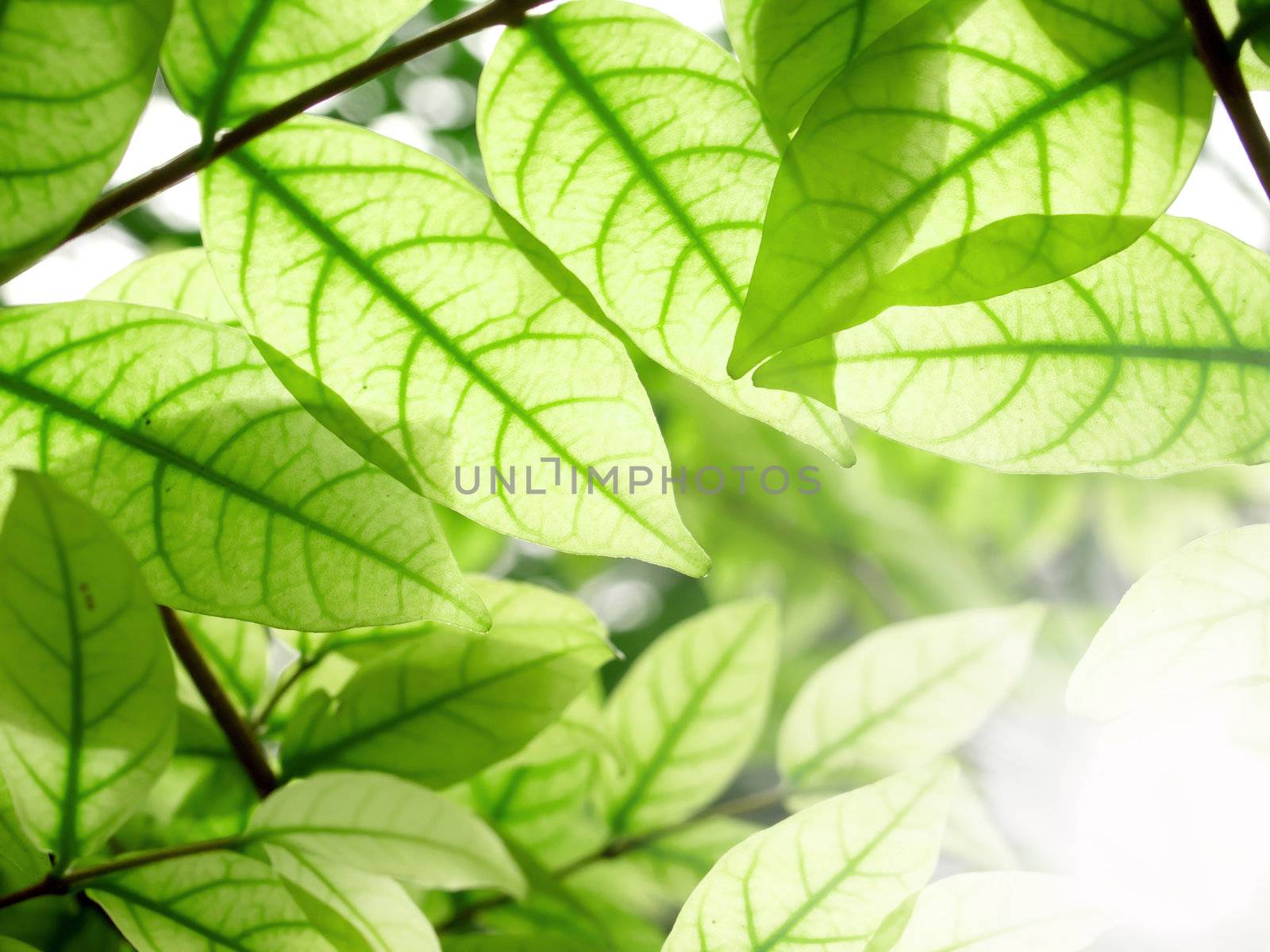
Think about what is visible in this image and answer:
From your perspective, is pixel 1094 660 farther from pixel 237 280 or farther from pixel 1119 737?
pixel 237 280

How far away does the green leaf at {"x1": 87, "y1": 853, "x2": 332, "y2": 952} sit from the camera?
33 centimetres

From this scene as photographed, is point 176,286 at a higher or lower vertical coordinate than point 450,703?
higher

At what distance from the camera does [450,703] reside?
40 cm

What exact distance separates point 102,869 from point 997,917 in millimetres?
294

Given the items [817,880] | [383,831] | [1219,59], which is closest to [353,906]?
[383,831]

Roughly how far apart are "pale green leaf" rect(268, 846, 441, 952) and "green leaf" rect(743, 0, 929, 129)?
29 cm

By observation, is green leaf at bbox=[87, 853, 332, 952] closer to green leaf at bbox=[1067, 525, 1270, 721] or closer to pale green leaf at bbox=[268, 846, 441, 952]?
pale green leaf at bbox=[268, 846, 441, 952]

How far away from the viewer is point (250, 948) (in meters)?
0.33

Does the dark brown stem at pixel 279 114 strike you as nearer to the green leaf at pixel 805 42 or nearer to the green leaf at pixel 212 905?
the green leaf at pixel 805 42

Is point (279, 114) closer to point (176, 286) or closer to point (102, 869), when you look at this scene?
point (176, 286)

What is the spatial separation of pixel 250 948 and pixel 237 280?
22 cm

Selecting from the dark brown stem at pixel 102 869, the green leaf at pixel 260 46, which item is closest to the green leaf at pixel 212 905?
the dark brown stem at pixel 102 869

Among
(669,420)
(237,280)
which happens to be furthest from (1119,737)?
(669,420)

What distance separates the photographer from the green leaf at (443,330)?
0.30 meters
